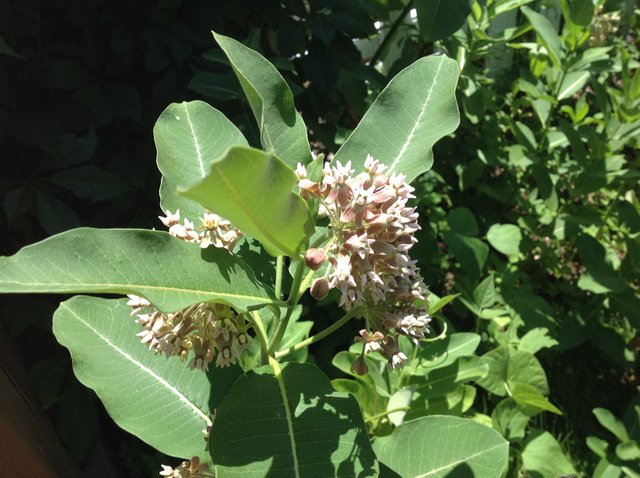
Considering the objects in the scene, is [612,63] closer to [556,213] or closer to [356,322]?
[556,213]

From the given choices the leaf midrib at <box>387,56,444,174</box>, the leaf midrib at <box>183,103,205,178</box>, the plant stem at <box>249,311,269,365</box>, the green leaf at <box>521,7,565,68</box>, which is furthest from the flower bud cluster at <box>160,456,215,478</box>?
the green leaf at <box>521,7,565,68</box>

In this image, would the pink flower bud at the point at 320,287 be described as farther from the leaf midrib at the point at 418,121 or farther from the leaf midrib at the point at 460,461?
the leaf midrib at the point at 460,461

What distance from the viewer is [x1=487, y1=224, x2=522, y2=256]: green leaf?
8.20ft

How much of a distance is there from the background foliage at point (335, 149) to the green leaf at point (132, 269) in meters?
0.29

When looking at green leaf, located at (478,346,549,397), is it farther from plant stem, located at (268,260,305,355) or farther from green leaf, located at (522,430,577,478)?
plant stem, located at (268,260,305,355)

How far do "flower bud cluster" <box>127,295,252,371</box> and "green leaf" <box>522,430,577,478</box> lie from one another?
4.39 feet

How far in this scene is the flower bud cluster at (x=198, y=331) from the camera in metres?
0.94

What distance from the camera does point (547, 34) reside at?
2383 millimetres

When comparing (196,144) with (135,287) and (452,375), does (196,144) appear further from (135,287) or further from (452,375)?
(452,375)

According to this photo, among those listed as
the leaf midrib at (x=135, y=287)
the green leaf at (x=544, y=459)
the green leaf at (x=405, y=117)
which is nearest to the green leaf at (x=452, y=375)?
the green leaf at (x=544, y=459)

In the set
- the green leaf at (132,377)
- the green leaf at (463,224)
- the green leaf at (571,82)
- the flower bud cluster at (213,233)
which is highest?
the flower bud cluster at (213,233)

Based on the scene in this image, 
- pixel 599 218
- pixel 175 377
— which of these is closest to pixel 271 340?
pixel 175 377

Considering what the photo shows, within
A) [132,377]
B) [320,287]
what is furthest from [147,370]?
[320,287]

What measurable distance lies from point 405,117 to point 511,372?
124 centimetres
